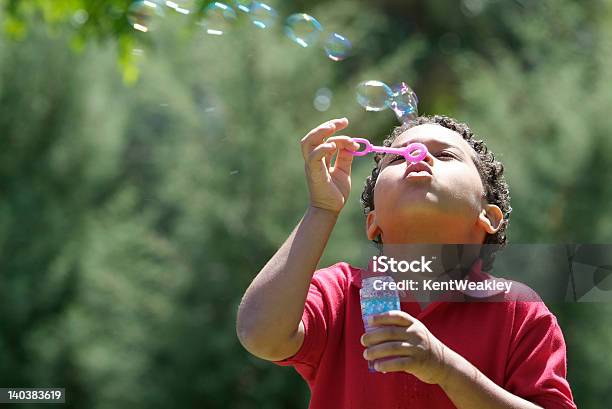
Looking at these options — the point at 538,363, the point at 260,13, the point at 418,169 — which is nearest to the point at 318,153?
the point at 418,169

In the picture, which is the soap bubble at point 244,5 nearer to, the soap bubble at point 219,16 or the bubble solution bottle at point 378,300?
the soap bubble at point 219,16

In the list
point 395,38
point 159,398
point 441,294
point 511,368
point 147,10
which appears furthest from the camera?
point 395,38

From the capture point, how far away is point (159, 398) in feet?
17.7

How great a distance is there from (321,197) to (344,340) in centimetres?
27

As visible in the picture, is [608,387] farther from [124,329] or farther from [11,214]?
[11,214]

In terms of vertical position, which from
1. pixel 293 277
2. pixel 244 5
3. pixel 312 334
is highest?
pixel 293 277

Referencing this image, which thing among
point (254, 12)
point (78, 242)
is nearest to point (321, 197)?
point (254, 12)

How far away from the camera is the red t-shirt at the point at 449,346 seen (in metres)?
1.54

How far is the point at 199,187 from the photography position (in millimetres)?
5645

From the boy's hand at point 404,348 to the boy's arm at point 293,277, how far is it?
7.8 inches

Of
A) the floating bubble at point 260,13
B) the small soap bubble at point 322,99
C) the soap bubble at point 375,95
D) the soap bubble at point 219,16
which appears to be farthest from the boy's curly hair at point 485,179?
the small soap bubble at point 322,99

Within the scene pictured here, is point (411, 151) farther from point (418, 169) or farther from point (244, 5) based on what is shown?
point (244, 5)

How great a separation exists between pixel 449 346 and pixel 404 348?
241 mm

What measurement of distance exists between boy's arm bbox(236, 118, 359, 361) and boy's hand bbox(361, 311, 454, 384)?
0.65ft
